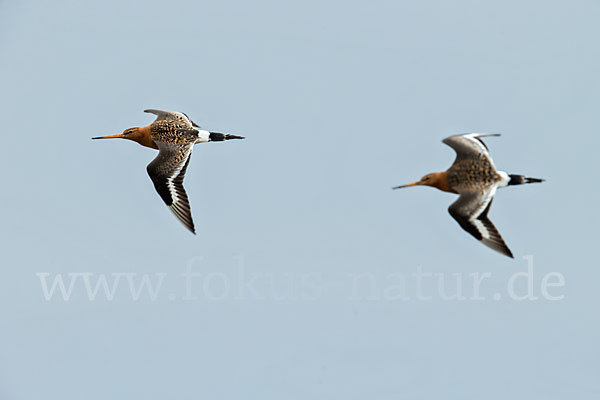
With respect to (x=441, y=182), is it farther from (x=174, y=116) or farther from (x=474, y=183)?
(x=174, y=116)

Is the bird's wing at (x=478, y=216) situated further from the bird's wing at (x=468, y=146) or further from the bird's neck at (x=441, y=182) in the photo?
the bird's wing at (x=468, y=146)

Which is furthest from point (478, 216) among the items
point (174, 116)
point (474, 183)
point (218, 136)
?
point (174, 116)

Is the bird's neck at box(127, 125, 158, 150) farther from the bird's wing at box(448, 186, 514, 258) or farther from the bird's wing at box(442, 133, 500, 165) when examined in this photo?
the bird's wing at box(448, 186, 514, 258)

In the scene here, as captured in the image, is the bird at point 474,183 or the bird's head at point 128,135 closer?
the bird at point 474,183

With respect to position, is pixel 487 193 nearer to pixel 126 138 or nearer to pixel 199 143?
pixel 199 143

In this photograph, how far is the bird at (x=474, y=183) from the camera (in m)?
15.3

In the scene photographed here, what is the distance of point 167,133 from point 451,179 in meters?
4.70

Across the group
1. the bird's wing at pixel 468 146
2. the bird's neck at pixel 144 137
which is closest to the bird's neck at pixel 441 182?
the bird's wing at pixel 468 146

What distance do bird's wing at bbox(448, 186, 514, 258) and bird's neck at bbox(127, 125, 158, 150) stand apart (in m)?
5.11

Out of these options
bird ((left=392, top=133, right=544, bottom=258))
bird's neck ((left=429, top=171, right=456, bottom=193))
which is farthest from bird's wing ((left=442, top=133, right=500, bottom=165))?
bird's neck ((left=429, top=171, right=456, bottom=193))

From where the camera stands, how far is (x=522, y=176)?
15.7m

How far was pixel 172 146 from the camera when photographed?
16.7 meters

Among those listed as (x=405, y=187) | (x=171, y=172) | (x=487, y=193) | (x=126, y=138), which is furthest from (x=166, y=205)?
(x=487, y=193)

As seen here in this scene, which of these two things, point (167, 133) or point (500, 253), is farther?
point (167, 133)
